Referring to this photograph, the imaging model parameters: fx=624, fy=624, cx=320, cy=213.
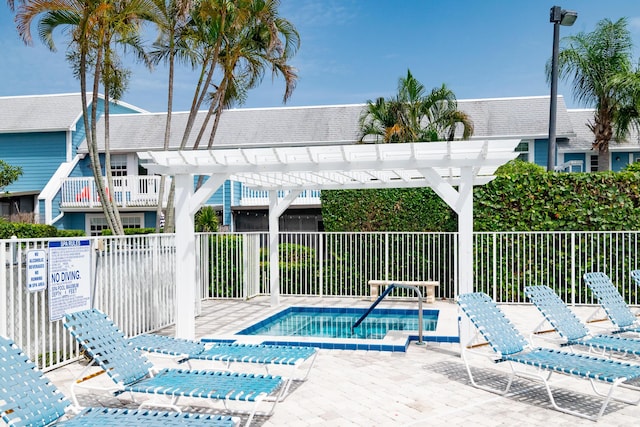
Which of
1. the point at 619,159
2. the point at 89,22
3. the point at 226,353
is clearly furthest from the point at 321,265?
the point at 619,159

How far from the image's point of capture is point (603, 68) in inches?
748

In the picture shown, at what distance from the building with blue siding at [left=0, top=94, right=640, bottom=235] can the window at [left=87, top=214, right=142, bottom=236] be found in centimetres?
4

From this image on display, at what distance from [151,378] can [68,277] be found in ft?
8.11

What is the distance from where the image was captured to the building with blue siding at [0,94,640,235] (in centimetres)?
2336

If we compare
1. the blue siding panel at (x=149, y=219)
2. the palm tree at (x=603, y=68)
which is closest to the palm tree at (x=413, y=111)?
the palm tree at (x=603, y=68)

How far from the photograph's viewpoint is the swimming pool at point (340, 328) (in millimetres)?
9391

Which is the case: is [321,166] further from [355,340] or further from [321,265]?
[321,265]

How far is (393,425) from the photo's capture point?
5.75m

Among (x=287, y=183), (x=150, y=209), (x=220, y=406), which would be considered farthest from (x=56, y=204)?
(x=220, y=406)

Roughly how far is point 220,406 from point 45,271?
2886 millimetres

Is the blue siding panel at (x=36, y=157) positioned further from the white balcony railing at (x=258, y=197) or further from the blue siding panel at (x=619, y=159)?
the blue siding panel at (x=619, y=159)

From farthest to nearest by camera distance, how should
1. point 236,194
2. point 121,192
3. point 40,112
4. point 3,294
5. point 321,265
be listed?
1. point 40,112
2. point 236,194
3. point 121,192
4. point 321,265
5. point 3,294

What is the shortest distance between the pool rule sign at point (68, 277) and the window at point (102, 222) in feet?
57.3

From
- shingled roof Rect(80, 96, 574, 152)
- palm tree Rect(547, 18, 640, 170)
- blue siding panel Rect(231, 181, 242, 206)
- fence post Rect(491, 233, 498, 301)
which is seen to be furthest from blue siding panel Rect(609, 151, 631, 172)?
blue siding panel Rect(231, 181, 242, 206)
